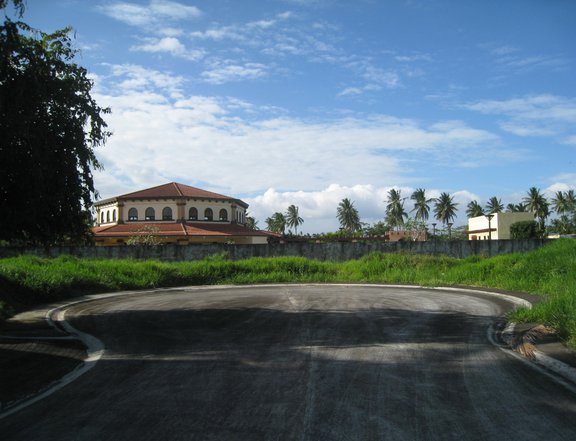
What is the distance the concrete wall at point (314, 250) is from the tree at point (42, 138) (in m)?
18.5

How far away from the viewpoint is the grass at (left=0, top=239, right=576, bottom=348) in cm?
1398

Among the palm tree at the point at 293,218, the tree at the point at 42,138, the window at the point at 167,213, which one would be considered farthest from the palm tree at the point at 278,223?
the tree at the point at 42,138

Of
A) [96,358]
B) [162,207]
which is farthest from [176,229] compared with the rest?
[96,358]

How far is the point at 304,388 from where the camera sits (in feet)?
20.4

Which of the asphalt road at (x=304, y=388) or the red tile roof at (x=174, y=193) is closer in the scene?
the asphalt road at (x=304, y=388)

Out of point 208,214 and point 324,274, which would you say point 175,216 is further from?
point 324,274

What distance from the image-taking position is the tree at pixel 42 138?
35.5 feet

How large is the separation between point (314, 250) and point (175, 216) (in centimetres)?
3631

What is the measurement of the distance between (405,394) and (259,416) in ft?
5.86

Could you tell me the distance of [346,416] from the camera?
17.1ft

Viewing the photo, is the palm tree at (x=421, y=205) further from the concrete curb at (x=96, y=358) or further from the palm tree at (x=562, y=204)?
the concrete curb at (x=96, y=358)

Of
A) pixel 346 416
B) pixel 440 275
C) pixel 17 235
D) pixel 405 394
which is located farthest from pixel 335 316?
pixel 440 275

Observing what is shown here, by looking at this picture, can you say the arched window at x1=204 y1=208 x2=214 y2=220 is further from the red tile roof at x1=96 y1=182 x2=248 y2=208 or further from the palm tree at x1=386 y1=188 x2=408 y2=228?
the palm tree at x1=386 y1=188 x2=408 y2=228

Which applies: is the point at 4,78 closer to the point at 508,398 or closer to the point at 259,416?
the point at 259,416
